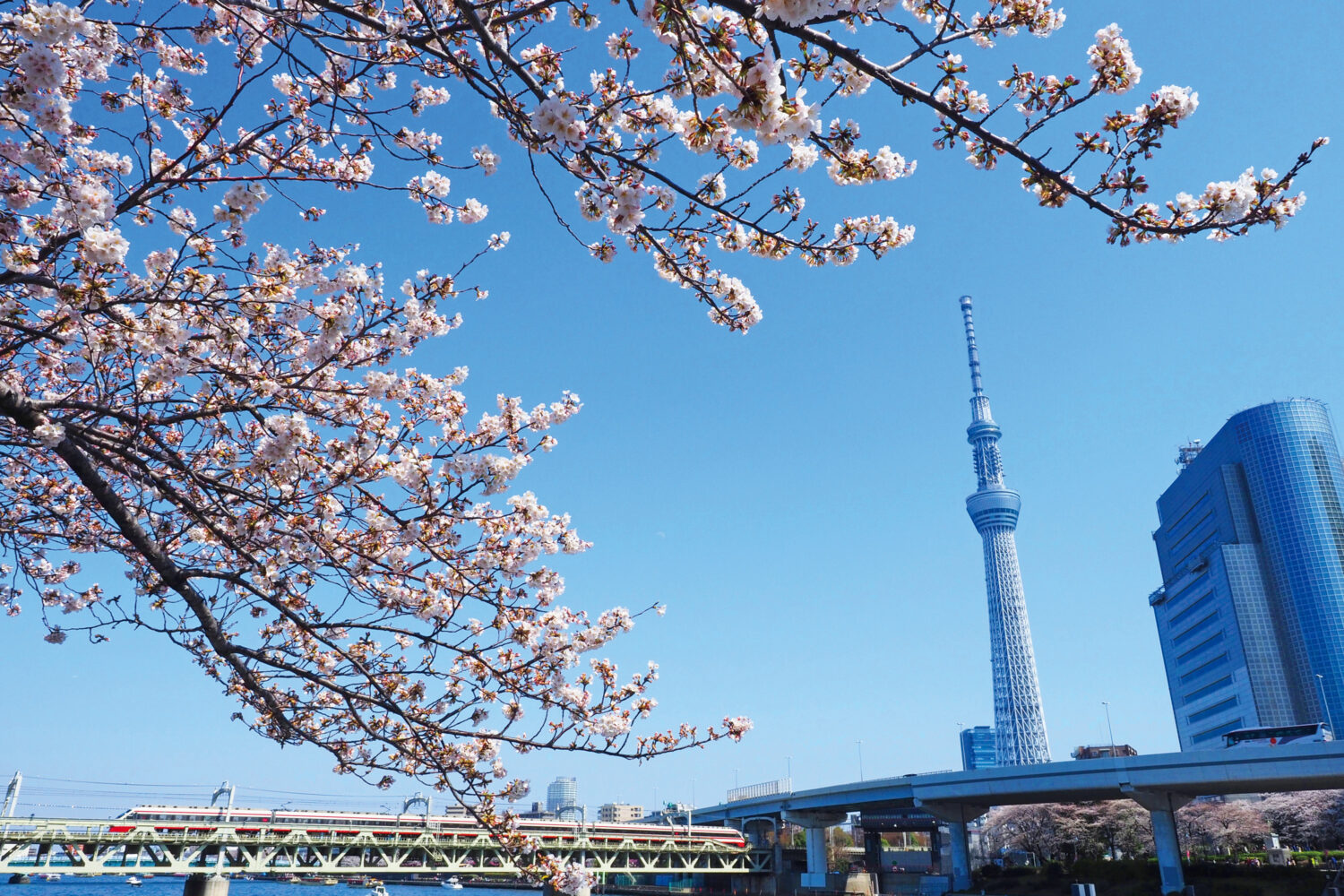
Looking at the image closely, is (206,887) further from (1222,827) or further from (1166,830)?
(1222,827)

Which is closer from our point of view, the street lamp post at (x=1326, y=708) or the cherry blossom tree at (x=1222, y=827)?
the cherry blossom tree at (x=1222, y=827)

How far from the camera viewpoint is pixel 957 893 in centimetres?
4384

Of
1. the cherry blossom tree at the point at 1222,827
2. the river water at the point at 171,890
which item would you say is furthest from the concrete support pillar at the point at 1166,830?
the river water at the point at 171,890

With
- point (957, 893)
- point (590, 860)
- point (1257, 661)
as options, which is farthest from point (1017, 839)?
point (1257, 661)

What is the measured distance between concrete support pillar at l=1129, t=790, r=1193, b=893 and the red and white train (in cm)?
3068

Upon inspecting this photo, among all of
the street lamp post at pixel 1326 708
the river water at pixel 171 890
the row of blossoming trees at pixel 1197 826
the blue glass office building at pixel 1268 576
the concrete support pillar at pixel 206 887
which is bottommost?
the river water at pixel 171 890

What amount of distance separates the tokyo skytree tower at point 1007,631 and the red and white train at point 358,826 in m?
49.7

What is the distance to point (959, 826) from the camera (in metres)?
48.1

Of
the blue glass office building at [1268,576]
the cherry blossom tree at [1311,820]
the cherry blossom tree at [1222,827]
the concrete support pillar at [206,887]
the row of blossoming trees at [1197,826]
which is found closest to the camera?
the concrete support pillar at [206,887]

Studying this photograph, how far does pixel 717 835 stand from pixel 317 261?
6949 cm

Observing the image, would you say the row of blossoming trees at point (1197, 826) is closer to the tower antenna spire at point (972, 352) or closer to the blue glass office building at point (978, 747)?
Result: the tower antenna spire at point (972, 352)

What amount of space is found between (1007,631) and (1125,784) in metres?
72.3

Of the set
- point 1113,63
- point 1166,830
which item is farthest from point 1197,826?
point 1113,63

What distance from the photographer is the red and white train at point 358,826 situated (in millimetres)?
46334
